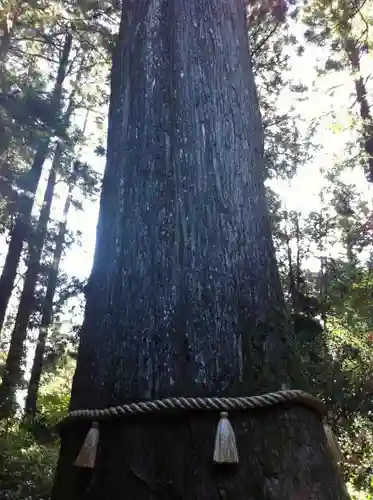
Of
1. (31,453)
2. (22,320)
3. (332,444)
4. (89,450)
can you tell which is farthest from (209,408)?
(22,320)

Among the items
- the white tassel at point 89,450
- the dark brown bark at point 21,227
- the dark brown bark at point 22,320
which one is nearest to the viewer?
the white tassel at point 89,450

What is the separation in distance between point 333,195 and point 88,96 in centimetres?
799

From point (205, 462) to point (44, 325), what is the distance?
12868 mm

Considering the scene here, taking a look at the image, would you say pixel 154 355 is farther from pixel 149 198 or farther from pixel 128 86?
pixel 128 86

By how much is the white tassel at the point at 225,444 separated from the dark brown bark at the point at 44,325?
38.5 ft

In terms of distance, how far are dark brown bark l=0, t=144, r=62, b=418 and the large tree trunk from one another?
9.63m

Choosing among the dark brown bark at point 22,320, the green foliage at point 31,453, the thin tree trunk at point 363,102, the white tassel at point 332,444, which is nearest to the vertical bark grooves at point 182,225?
Result: the white tassel at point 332,444

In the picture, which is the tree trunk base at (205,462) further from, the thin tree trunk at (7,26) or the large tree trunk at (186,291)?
the thin tree trunk at (7,26)

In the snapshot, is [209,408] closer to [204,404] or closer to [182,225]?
[204,404]

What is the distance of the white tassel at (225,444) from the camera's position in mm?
1212

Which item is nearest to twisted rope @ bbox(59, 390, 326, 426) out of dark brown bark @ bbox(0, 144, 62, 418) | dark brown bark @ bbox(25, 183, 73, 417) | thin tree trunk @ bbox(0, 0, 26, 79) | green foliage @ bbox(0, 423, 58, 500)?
green foliage @ bbox(0, 423, 58, 500)

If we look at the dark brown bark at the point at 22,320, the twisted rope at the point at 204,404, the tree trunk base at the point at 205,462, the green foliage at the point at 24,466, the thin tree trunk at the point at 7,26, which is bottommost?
the tree trunk base at the point at 205,462

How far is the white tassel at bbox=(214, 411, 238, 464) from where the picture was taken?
3.98ft

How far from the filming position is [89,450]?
1.34 metres
